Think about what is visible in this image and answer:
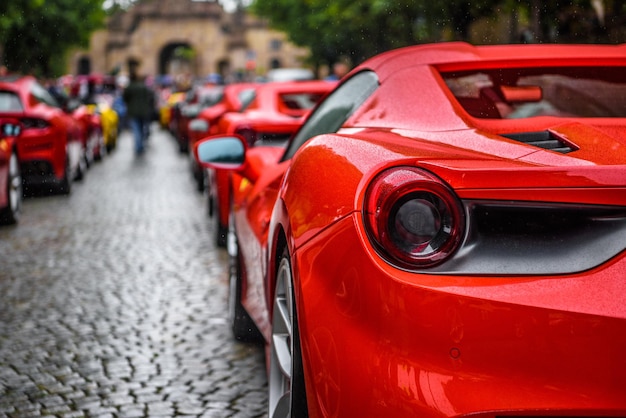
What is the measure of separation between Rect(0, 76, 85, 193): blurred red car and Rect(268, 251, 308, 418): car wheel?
365 inches

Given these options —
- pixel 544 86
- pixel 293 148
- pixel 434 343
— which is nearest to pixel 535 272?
pixel 434 343

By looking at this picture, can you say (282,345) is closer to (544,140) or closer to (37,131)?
(544,140)

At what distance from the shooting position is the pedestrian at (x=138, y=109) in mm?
22594

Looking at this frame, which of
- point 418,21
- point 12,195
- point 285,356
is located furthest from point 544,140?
point 418,21

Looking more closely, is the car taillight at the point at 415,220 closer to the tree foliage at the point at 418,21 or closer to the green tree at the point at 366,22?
the tree foliage at the point at 418,21

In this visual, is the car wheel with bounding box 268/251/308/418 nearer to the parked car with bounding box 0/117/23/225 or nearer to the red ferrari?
the red ferrari

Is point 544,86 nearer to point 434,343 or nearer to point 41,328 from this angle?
point 434,343

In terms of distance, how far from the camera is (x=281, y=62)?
110 m

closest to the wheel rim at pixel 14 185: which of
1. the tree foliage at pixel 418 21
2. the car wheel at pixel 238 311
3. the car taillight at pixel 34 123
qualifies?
the car taillight at pixel 34 123

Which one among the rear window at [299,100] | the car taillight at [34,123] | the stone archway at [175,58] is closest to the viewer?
the rear window at [299,100]

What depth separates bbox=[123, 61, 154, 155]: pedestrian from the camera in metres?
22.6

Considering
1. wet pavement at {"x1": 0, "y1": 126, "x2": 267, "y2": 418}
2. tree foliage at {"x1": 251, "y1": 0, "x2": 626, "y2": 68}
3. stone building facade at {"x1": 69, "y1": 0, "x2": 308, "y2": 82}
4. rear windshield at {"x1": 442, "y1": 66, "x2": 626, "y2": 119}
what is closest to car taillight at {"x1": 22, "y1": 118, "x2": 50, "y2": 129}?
wet pavement at {"x1": 0, "y1": 126, "x2": 267, "y2": 418}

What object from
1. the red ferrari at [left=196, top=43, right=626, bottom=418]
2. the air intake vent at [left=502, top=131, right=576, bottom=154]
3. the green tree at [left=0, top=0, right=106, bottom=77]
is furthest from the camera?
the green tree at [left=0, top=0, right=106, bottom=77]

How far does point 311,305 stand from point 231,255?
3.07 m
